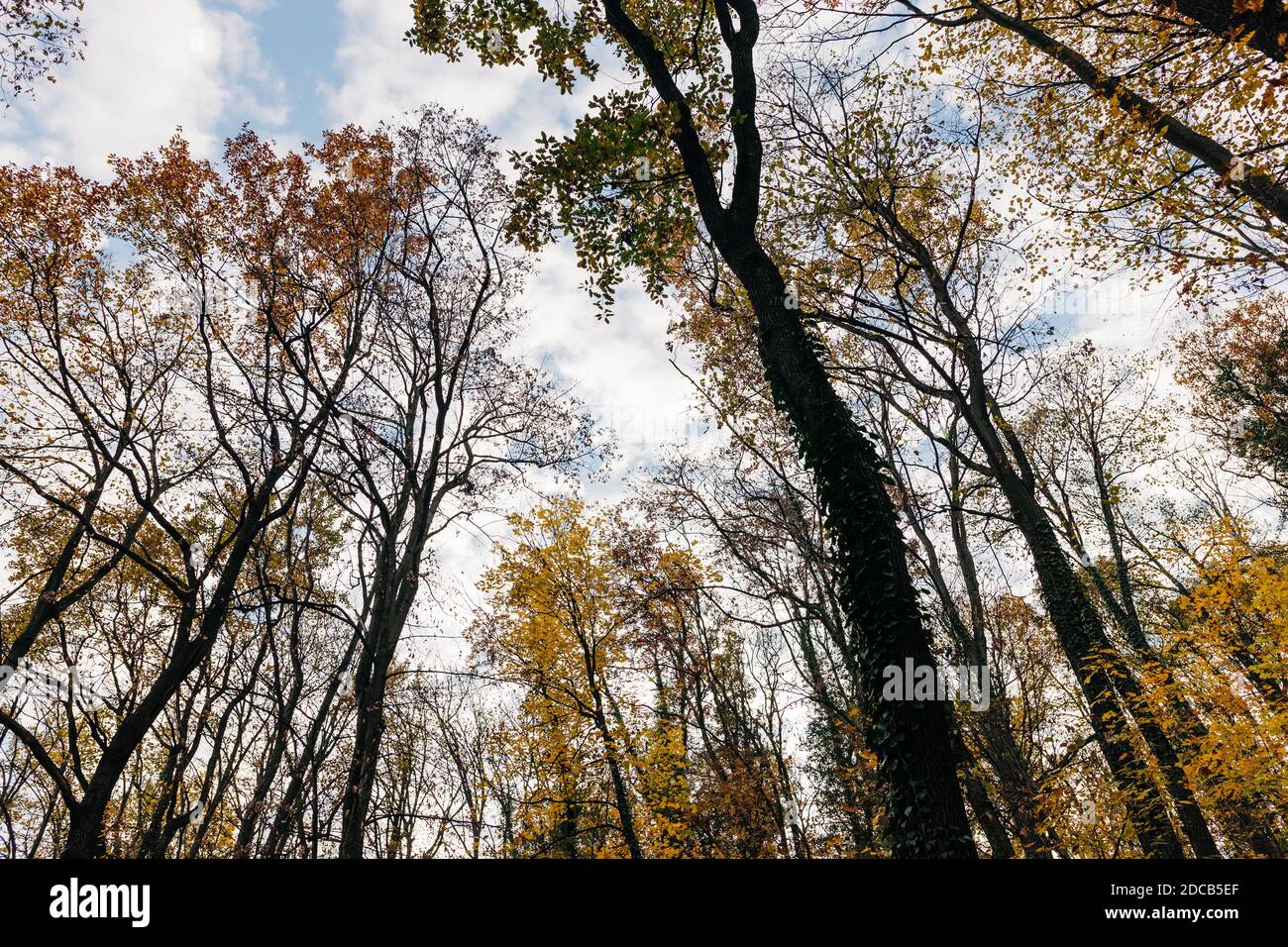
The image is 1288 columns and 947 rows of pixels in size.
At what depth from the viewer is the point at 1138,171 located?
24.8 ft

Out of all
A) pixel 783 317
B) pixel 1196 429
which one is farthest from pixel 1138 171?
pixel 1196 429

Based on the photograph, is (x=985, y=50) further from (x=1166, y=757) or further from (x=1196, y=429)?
(x=1196, y=429)

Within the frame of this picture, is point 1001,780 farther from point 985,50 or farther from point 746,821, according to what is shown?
point 985,50

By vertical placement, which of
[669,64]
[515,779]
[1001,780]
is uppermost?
[669,64]

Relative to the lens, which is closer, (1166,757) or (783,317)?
(783,317)

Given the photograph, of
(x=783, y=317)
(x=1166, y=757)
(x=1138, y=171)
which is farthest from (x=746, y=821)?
(x=1138, y=171)

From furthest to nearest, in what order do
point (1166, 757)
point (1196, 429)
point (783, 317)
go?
point (1196, 429) < point (1166, 757) < point (783, 317)

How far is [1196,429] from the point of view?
18281 millimetres
